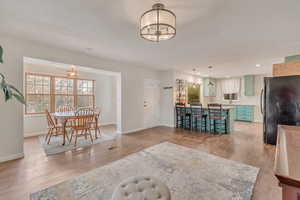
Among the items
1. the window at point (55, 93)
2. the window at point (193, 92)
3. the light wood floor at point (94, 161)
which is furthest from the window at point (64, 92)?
the window at point (193, 92)

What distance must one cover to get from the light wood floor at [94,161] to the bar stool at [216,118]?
86 cm

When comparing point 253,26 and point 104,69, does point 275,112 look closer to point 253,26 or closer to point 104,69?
point 253,26

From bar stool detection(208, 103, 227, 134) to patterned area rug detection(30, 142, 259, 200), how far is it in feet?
7.65

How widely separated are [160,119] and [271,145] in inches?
162

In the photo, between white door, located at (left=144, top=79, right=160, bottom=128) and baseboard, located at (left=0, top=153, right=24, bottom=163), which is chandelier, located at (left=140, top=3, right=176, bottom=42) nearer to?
baseboard, located at (left=0, top=153, right=24, bottom=163)

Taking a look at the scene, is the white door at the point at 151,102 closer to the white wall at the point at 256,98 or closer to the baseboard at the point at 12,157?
the baseboard at the point at 12,157

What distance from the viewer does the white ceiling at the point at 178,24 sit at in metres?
1.89

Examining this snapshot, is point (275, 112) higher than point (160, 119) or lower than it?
higher

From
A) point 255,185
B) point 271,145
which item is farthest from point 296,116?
point 255,185


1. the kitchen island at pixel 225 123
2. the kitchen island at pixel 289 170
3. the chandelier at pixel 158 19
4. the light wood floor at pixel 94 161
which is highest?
the chandelier at pixel 158 19

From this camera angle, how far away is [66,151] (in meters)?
3.40

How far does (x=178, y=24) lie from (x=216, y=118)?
3.83m

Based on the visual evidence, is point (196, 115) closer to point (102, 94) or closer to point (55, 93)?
point (102, 94)

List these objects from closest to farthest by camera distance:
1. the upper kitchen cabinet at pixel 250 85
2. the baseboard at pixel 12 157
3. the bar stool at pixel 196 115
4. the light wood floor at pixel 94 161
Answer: the light wood floor at pixel 94 161 → the baseboard at pixel 12 157 → the bar stool at pixel 196 115 → the upper kitchen cabinet at pixel 250 85
